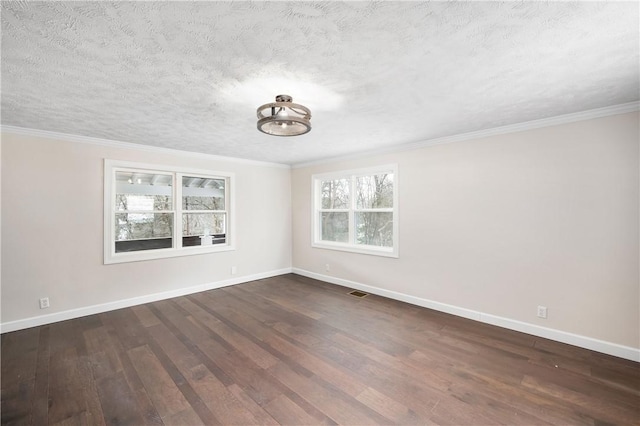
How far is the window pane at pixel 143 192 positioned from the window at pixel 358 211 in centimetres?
269

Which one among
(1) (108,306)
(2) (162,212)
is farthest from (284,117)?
(1) (108,306)

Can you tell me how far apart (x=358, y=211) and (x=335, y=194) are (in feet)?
2.29

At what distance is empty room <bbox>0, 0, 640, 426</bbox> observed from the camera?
1.67 metres

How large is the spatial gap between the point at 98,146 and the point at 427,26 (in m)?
4.37

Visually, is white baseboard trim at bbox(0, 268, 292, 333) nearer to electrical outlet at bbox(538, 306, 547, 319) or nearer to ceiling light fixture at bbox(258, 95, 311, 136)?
ceiling light fixture at bbox(258, 95, 311, 136)

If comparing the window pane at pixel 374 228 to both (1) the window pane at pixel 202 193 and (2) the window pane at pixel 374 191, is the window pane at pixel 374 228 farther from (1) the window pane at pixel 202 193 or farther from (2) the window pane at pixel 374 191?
(1) the window pane at pixel 202 193

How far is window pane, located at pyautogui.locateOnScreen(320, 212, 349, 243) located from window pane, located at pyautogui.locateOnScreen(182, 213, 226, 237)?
6.47 ft

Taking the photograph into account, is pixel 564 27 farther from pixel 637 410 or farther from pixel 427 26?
pixel 637 410

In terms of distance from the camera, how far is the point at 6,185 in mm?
3326

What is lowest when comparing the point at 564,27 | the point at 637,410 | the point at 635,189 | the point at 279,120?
the point at 637,410

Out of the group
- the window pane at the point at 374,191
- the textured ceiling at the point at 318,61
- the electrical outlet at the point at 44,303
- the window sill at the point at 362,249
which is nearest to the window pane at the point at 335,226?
the window sill at the point at 362,249

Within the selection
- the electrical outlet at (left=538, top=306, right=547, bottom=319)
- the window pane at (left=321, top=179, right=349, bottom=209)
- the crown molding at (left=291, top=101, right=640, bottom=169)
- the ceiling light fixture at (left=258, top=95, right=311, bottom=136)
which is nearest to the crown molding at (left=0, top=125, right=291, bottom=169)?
the window pane at (left=321, top=179, right=349, bottom=209)

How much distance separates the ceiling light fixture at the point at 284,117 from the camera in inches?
92.6

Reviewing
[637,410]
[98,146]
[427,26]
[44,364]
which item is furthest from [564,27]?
[98,146]
